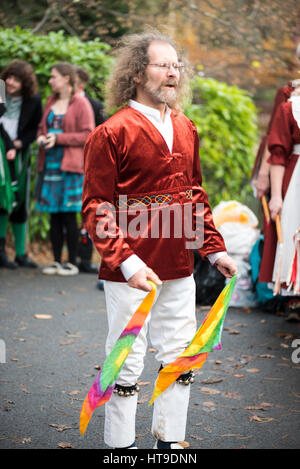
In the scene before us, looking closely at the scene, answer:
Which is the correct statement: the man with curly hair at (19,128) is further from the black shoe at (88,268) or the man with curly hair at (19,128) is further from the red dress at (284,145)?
the red dress at (284,145)

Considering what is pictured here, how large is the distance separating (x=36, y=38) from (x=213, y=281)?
13.6 feet

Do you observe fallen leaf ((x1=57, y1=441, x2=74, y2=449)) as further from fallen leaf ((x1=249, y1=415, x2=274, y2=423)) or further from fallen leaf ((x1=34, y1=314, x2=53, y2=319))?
fallen leaf ((x1=34, y1=314, x2=53, y2=319))

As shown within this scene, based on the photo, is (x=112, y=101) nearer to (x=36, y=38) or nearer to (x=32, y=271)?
(x=32, y=271)

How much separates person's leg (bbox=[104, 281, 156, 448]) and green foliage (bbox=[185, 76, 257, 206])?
5876 mm

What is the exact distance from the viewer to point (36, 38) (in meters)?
8.14

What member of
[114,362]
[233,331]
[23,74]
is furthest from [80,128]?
[114,362]

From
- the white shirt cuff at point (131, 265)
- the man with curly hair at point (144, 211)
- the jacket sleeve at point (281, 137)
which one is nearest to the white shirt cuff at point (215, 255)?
the man with curly hair at point (144, 211)

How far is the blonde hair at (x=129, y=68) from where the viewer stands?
284cm

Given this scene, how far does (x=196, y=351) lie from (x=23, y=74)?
514 centimetres

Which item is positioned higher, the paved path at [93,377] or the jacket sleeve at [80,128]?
the jacket sleeve at [80,128]

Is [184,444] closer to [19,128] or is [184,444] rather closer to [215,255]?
[215,255]

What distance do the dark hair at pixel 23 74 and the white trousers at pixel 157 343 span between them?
4782 mm
